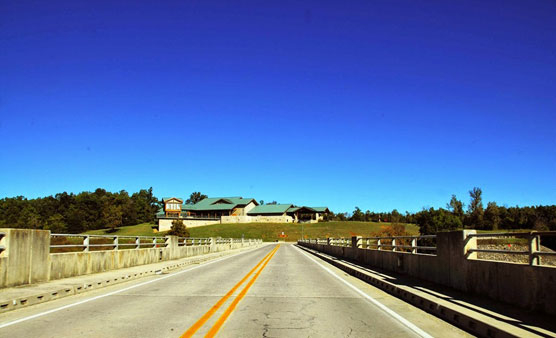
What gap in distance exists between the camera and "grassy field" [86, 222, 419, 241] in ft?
400

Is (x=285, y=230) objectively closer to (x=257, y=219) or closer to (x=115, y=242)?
(x=257, y=219)

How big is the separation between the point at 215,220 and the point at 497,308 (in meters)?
138

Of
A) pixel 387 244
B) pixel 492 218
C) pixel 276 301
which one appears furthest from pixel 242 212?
pixel 276 301

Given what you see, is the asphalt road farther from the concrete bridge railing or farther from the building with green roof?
the building with green roof

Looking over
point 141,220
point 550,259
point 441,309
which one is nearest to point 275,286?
point 441,309

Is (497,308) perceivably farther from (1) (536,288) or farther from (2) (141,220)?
(2) (141,220)

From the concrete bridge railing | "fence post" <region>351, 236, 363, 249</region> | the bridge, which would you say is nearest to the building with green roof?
"fence post" <region>351, 236, 363, 249</region>

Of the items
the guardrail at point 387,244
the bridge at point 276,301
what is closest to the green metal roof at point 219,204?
the guardrail at point 387,244

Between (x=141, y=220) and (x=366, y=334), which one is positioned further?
(x=141, y=220)

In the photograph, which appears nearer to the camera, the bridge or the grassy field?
the bridge

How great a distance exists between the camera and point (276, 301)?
10.9 m

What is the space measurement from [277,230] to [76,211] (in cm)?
7320

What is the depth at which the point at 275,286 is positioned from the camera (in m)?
14.3

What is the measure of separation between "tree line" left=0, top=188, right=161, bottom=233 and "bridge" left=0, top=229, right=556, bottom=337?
137 m
